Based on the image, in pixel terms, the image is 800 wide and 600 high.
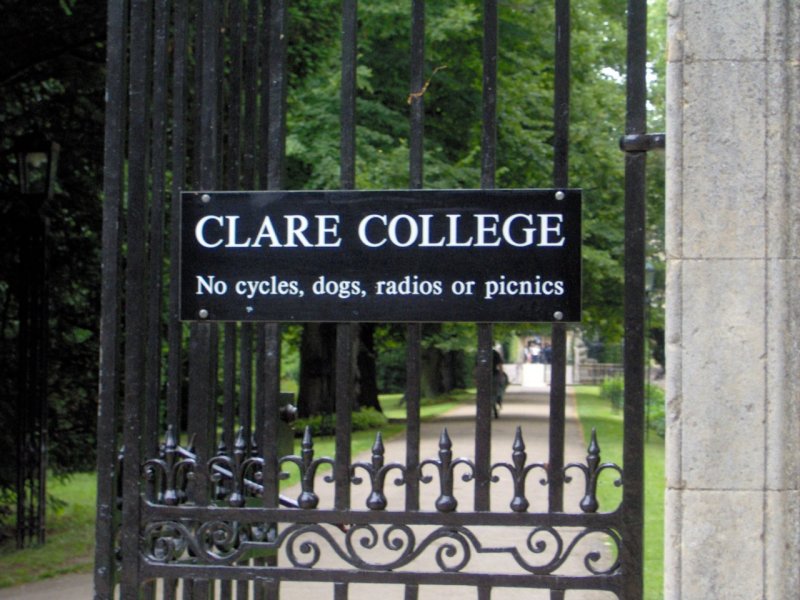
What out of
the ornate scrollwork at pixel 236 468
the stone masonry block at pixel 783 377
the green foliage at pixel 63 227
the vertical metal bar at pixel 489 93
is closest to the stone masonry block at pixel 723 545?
the stone masonry block at pixel 783 377

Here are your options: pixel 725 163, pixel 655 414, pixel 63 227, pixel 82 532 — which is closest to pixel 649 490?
pixel 82 532

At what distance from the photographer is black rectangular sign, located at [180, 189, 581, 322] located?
14.1ft

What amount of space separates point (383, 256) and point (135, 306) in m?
0.90

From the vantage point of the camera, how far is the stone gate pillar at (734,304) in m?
3.91

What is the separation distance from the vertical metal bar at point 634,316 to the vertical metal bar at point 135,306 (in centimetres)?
166

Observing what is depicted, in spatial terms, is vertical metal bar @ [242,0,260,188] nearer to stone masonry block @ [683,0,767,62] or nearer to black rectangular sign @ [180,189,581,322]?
black rectangular sign @ [180,189,581,322]

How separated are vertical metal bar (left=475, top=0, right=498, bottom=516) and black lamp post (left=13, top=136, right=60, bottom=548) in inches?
332

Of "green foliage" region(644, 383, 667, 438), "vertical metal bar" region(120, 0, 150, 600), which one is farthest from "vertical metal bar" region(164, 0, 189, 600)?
A: "green foliage" region(644, 383, 667, 438)

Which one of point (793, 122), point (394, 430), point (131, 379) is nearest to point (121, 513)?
point (131, 379)

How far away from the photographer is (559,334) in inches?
169

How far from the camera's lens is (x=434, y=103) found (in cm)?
2338

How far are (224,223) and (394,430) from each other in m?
21.6

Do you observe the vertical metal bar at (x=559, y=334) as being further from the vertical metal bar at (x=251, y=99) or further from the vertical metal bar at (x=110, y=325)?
the vertical metal bar at (x=110, y=325)

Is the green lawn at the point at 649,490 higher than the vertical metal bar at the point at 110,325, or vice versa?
the vertical metal bar at the point at 110,325
